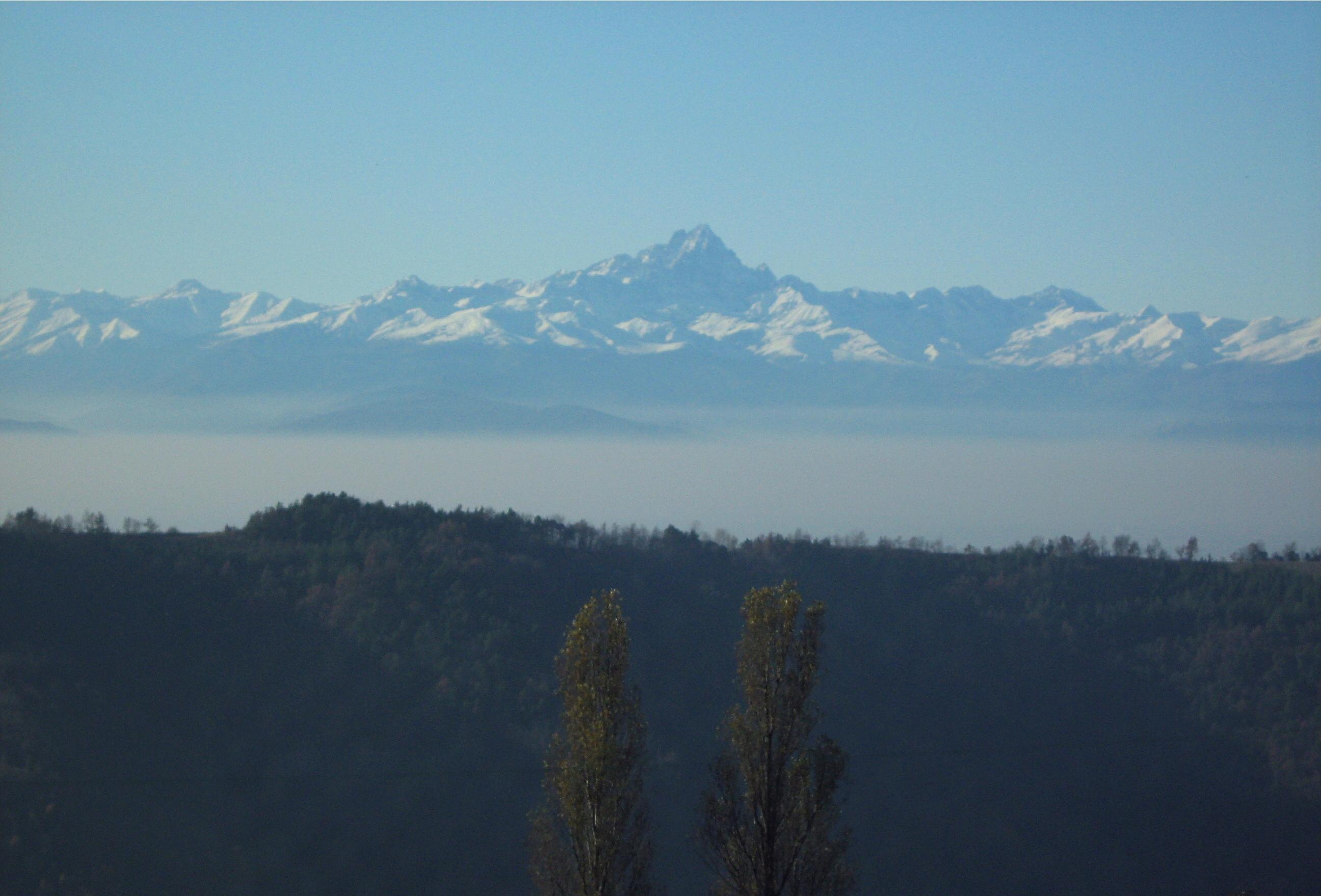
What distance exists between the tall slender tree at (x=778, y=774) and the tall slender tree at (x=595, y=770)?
1.20m

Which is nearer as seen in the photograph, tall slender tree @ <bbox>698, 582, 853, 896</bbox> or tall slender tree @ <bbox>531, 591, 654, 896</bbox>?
tall slender tree @ <bbox>531, 591, 654, 896</bbox>

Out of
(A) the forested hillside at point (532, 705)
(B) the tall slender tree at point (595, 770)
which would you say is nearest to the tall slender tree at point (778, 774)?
(B) the tall slender tree at point (595, 770)

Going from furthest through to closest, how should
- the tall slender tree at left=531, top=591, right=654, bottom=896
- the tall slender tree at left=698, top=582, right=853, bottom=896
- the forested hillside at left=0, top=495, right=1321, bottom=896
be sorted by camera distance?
the forested hillside at left=0, top=495, right=1321, bottom=896 < the tall slender tree at left=698, top=582, right=853, bottom=896 < the tall slender tree at left=531, top=591, right=654, bottom=896

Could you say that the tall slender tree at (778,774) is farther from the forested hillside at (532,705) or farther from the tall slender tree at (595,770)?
the forested hillside at (532,705)

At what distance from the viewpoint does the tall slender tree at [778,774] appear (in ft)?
49.4

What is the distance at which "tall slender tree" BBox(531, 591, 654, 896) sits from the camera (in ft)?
48.1

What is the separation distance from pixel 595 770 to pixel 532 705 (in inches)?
1208

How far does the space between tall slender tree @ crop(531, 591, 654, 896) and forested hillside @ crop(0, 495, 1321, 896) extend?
2266 cm

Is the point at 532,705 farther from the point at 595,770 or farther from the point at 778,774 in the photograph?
→ the point at 595,770

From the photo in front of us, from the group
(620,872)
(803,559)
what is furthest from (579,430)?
(620,872)

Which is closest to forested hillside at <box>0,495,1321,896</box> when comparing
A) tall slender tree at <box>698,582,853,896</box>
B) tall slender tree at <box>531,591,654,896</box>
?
tall slender tree at <box>531,591,654,896</box>

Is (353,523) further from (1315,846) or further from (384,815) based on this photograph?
(1315,846)

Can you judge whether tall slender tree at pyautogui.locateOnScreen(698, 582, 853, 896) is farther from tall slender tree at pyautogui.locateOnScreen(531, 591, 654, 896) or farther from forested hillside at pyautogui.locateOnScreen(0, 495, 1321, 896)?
forested hillside at pyautogui.locateOnScreen(0, 495, 1321, 896)

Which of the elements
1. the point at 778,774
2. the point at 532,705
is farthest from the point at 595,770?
the point at 532,705
